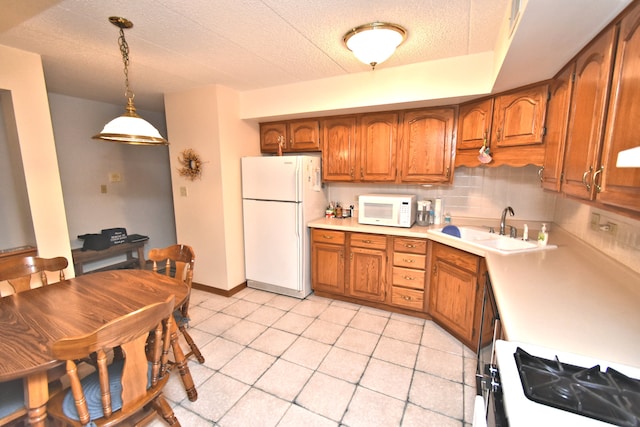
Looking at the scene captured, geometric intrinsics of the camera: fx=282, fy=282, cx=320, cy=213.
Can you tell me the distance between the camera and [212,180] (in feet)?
10.5

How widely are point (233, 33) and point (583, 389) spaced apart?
244cm

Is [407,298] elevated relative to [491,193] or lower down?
lower down

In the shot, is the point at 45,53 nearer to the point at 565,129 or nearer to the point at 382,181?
the point at 382,181

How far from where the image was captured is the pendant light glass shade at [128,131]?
1614mm

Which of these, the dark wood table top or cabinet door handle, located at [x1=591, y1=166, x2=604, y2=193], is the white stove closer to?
cabinet door handle, located at [x1=591, y1=166, x2=604, y2=193]

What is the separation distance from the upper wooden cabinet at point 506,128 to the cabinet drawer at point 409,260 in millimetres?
975

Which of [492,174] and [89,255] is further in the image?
[89,255]

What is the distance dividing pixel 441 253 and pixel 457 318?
558mm

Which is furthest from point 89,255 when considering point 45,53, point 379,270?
point 379,270

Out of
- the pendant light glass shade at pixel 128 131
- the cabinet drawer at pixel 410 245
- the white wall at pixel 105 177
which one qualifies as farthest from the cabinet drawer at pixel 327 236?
the white wall at pixel 105 177

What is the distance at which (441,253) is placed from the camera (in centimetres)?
256

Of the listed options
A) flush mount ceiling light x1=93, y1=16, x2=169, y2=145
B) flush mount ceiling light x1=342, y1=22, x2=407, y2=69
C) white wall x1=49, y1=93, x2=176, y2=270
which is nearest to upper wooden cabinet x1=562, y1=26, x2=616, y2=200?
flush mount ceiling light x1=342, y1=22, x2=407, y2=69

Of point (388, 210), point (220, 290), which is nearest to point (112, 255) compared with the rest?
point (220, 290)

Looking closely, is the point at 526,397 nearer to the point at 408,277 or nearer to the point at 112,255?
the point at 408,277
